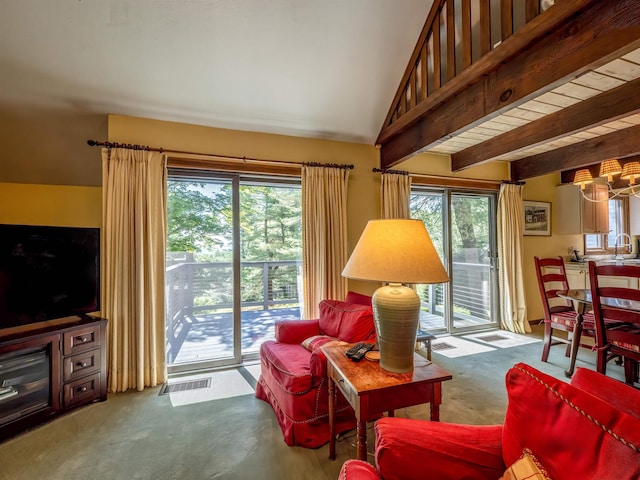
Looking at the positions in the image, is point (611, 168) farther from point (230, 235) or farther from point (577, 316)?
point (230, 235)

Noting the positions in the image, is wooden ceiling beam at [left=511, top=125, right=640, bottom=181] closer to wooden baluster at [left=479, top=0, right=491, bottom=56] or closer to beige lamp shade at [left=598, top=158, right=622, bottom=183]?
beige lamp shade at [left=598, top=158, right=622, bottom=183]

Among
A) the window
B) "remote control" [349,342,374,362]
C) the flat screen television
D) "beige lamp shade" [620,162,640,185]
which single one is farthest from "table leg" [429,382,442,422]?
the window

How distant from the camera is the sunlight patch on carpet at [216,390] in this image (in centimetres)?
238

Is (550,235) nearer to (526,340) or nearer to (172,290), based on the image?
(526,340)

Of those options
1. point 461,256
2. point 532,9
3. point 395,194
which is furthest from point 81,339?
point 461,256

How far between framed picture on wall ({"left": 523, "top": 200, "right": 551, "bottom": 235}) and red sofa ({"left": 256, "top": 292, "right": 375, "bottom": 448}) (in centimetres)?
345

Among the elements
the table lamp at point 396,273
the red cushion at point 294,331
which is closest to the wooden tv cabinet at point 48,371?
the red cushion at point 294,331

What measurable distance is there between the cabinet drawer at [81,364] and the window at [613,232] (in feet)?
22.1

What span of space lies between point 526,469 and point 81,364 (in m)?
2.86

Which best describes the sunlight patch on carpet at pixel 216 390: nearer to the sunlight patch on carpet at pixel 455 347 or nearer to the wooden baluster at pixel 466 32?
the sunlight patch on carpet at pixel 455 347

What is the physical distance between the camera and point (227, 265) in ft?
9.96

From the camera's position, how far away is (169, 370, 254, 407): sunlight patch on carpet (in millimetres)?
2385

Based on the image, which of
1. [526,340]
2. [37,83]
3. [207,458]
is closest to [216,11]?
[37,83]

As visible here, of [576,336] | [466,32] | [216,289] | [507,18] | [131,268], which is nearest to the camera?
[507,18]
